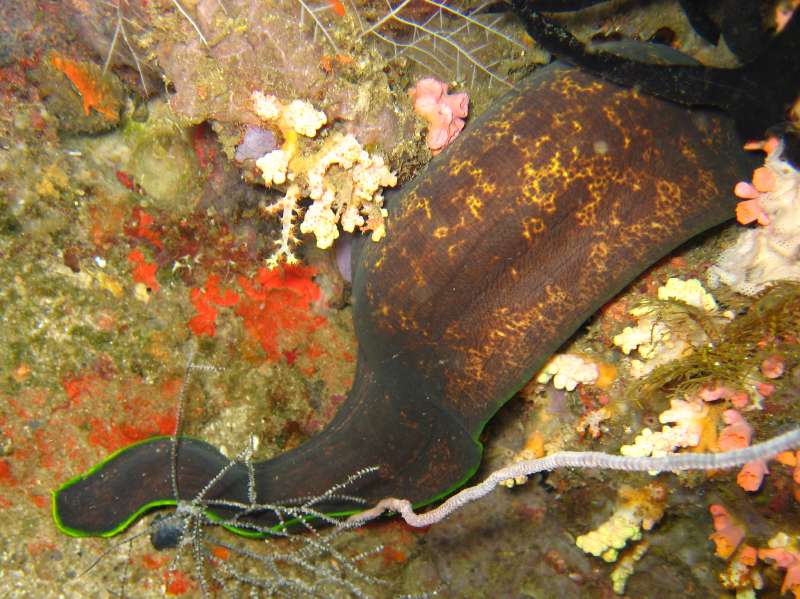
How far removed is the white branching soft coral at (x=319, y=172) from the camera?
309cm

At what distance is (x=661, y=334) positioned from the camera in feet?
11.4

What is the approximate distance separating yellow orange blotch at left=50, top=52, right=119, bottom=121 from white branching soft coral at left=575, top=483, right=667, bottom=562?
5043 mm

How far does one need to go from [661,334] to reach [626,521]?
1.66m

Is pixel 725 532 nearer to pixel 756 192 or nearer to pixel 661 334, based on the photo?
pixel 661 334

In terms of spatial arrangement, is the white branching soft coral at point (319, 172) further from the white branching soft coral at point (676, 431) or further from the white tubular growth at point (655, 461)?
the white branching soft coral at point (676, 431)

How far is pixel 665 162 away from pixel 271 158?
113 inches

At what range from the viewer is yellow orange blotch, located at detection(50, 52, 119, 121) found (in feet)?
10.9

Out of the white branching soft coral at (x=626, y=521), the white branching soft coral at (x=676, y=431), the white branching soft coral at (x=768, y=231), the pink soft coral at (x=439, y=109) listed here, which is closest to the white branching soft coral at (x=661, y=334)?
the white branching soft coral at (x=768, y=231)

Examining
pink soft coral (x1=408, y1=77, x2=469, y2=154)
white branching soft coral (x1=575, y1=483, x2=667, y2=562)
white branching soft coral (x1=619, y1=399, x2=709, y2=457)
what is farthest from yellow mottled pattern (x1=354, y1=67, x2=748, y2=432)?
white branching soft coral (x1=575, y1=483, x2=667, y2=562)

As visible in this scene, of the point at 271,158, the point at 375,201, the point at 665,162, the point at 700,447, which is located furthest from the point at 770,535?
the point at 271,158

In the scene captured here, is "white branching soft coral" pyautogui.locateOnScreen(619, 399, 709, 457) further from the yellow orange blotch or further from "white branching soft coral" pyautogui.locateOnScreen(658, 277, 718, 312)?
the yellow orange blotch

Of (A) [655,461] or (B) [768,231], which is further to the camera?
(B) [768,231]

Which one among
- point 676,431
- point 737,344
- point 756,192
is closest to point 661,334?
point 737,344

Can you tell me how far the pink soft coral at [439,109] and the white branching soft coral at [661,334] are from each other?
1.94 meters
